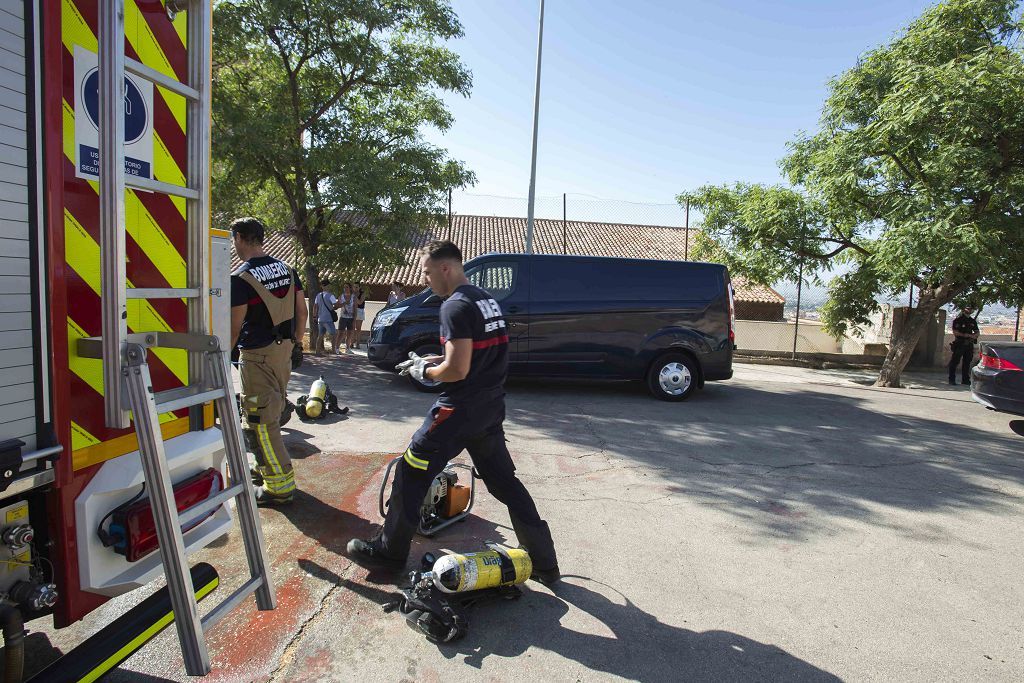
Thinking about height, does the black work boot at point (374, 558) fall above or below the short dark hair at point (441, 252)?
below

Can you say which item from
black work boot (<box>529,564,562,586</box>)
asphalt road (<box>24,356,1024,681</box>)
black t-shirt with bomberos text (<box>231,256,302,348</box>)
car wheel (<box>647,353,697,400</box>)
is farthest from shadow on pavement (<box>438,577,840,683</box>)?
car wheel (<box>647,353,697,400</box>)

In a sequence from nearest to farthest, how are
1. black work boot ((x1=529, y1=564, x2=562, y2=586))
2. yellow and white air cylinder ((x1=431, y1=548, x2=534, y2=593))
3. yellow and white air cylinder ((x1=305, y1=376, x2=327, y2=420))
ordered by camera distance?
1. yellow and white air cylinder ((x1=431, y1=548, x2=534, y2=593))
2. black work boot ((x1=529, y1=564, x2=562, y2=586))
3. yellow and white air cylinder ((x1=305, y1=376, x2=327, y2=420))

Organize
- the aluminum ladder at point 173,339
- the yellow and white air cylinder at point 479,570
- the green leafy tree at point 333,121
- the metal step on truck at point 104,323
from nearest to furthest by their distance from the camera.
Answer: the metal step on truck at point 104,323 → the aluminum ladder at point 173,339 → the yellow and white air cylinder at point 479,570 → the green leafy tree at point 333,121

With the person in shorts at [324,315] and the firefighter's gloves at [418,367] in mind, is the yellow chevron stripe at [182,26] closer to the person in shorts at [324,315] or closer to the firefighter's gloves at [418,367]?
the firefighter's gloves at [418,367]

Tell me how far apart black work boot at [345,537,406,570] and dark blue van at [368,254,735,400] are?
17.4 feet

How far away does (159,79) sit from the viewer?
6.90 ft

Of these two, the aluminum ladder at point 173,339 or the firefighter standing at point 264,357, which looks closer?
the aluminum ladder at point 173,339

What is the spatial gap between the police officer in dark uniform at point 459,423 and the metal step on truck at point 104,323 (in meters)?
0.92

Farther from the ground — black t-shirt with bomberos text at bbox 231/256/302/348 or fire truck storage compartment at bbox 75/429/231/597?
black t-shirt with bomberos text at bbox 231/256/302/348

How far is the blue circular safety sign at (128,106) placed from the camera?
198cm

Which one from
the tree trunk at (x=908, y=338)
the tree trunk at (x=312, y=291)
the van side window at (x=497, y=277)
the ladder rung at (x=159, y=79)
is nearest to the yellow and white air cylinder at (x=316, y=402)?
the van side window at (x=497, y=277)

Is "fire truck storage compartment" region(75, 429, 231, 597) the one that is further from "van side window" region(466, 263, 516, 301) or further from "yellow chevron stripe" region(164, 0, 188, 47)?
"van side window" region(466, 263, 516, 301)

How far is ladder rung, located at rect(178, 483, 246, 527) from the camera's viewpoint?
208 cm

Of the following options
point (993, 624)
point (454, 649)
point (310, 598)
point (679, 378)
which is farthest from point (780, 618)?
point (679, 378)
